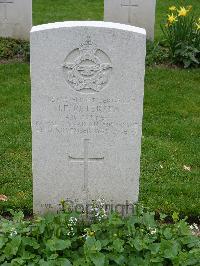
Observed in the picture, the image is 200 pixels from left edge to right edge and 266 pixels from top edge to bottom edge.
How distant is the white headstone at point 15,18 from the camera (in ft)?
30.5

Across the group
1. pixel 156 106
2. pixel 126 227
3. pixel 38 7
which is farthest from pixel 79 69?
pixel 38 7

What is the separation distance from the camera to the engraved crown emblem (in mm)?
4152

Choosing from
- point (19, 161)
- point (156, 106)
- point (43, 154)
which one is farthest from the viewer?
point (156, 106)

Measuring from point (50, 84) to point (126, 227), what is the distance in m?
1.16

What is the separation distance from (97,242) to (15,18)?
6151 millimetres

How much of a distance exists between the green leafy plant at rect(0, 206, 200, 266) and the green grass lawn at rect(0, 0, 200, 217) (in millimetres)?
723

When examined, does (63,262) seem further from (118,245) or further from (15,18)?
(15,18)

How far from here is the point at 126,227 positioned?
14.0ft

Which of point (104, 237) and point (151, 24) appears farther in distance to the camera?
point (151, 24)

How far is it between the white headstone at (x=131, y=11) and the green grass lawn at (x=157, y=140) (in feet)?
3.86

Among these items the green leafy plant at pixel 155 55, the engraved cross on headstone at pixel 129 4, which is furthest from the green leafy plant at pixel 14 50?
the green leafy plant at pixel 155 55

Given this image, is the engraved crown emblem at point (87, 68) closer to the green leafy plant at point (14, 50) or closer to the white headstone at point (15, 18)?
the green leafy plant at point (14, 50)

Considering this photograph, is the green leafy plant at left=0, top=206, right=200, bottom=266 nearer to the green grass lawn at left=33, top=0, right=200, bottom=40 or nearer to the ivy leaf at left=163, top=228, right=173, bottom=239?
the ivy leaf at left=163, top=228, right=173, bottom=239

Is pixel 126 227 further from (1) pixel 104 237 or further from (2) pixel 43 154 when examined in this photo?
(2) pixel 43 154
